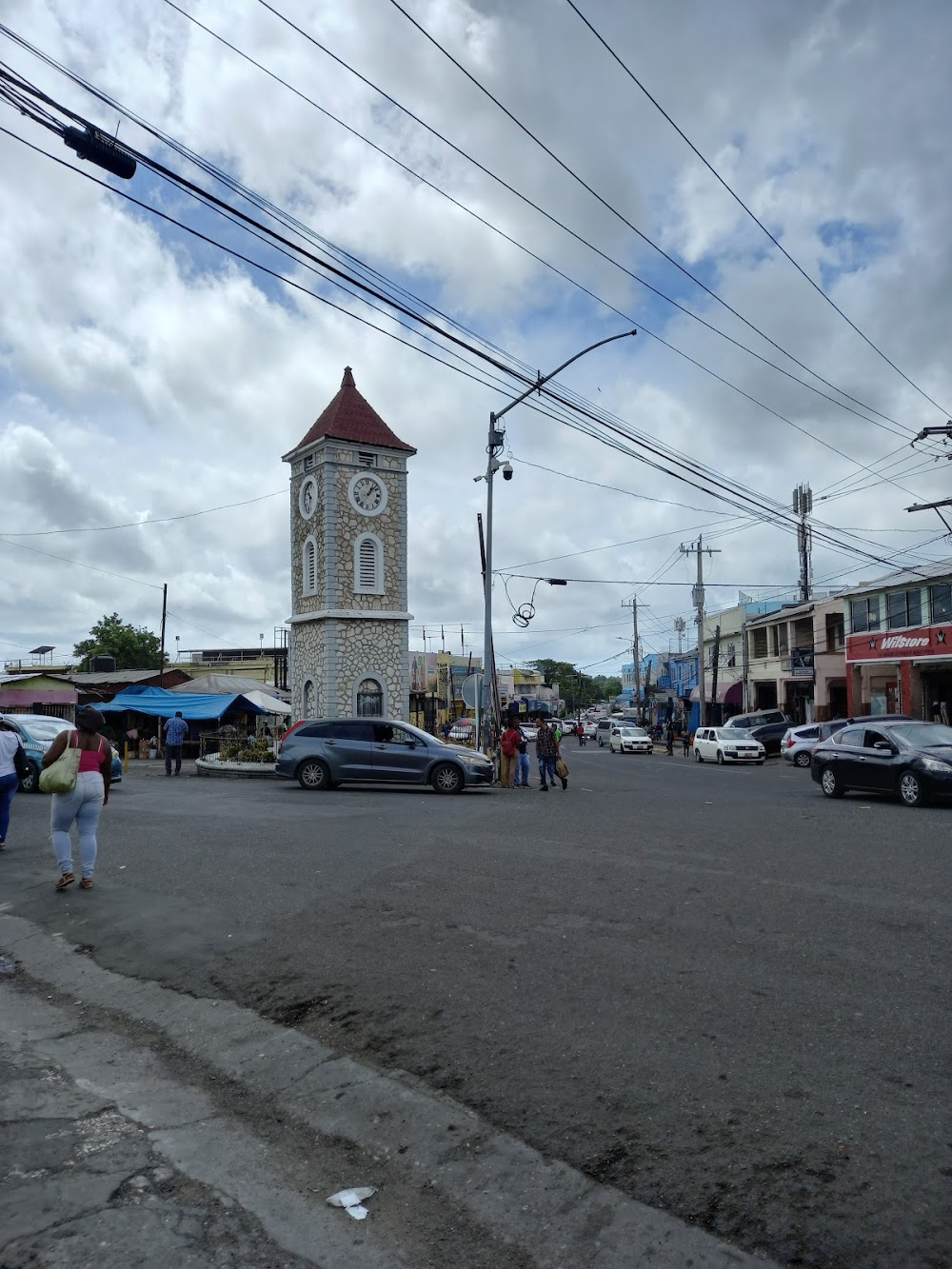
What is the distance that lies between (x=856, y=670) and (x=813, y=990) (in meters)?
41.5

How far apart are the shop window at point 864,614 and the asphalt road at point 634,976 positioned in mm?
31586

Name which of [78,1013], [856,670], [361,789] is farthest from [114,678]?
[78,1013]

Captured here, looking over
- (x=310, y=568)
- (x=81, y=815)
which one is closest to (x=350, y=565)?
(x=310, y=568)

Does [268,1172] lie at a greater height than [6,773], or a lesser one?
lesser

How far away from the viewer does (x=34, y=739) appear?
19.7 m

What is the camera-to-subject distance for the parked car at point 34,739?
19.0 metres

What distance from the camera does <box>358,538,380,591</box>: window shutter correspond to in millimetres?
31250

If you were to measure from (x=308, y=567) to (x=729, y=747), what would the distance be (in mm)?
17681

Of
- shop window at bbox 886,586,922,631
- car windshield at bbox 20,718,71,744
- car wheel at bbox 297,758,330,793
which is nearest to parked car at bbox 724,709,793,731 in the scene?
shop window at bbox 886,586,922,631

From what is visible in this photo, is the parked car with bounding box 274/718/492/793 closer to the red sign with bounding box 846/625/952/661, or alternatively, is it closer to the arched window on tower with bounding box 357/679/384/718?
the arched window on tower with bounding box 357/679/384/718

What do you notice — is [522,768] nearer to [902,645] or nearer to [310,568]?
[310,568]

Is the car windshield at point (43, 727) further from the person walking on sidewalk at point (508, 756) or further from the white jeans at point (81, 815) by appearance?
the white jeans at point (81, 815)

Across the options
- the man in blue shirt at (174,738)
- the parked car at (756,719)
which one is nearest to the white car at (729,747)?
the parked car at (756,719)

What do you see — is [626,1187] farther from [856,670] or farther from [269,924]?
[856,670]
